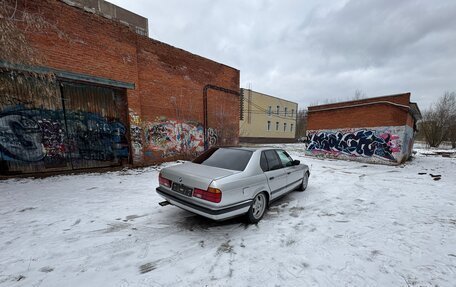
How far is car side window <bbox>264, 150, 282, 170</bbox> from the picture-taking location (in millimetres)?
4090

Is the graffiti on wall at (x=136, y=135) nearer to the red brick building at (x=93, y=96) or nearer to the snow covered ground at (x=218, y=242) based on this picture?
the red brick building at (x=93, y=96)

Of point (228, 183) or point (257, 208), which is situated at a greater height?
point (228, 183)

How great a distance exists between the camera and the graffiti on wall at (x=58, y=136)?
6.03 meters

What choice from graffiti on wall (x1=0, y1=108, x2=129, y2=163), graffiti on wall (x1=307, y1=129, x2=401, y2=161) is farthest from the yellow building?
graffiti on wall (x1=0, y1=108, x2=129, y2=163)

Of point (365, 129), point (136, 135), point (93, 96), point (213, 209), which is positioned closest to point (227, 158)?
point (213, 209)

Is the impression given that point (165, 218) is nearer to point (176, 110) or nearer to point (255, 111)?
point (176, 110)

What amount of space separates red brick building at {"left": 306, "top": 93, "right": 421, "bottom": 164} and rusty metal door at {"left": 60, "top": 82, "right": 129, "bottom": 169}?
525 inches

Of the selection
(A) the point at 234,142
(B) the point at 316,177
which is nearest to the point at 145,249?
(B) the point at 316,177

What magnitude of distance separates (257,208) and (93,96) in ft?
25.5

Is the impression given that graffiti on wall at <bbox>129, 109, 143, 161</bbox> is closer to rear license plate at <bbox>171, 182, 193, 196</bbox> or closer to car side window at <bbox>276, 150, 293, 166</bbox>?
rear license plate at <bbox>171, 182, 193, 196</bbox>

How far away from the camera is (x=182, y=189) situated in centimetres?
325

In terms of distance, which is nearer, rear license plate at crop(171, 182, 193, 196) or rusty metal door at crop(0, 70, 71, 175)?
rear license plate at crop(171, 182, 193, 196)

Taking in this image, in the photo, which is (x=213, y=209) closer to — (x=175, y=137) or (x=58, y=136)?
(x=58, y=136)

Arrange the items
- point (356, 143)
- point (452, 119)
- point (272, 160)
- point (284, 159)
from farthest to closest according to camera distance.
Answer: point (452, 119) < point (356, 143) < point (284, 159) < point (272, 160)
